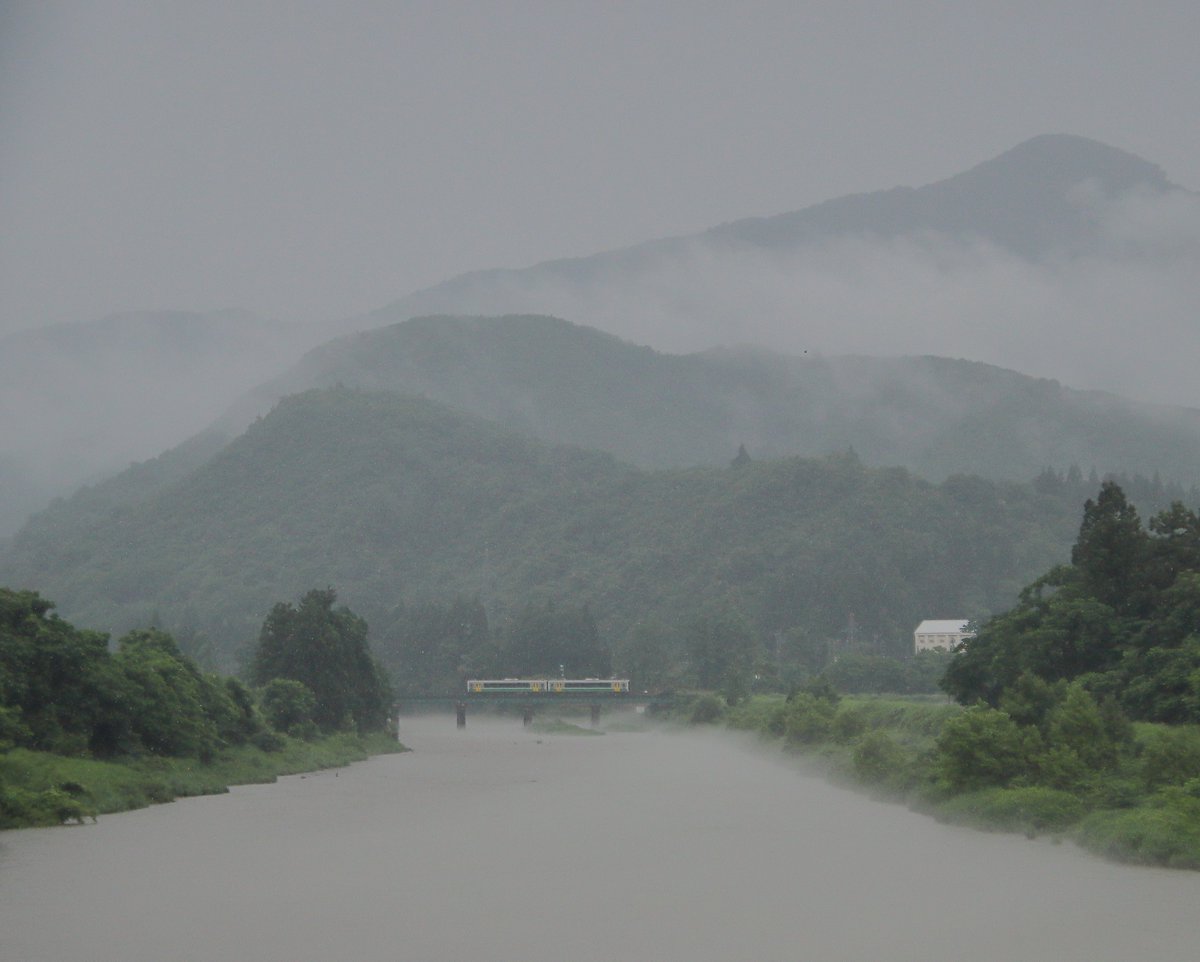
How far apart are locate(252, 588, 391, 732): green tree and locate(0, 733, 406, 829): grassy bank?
54.9ft

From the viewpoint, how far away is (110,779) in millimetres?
55875

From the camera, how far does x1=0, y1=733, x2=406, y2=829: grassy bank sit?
47.5 meters

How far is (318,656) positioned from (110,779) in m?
44.0

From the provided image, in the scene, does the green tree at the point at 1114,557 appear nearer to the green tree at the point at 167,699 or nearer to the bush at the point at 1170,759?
the bush at the point at 1170,759

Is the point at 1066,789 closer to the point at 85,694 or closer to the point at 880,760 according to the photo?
the point at 880,760

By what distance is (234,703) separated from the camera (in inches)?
3017

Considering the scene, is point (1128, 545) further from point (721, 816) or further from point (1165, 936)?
point (1165, 936)

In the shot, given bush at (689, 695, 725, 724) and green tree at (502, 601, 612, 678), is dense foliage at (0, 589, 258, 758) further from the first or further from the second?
green tree at (502, 601, 612, 678)

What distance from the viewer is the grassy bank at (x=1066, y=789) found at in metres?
38.6

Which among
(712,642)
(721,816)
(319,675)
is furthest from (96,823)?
(712,642)

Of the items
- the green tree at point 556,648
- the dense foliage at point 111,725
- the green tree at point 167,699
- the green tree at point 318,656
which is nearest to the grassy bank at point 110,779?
the dense foliage at point 111,725

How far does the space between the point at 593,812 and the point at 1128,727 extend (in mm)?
18520

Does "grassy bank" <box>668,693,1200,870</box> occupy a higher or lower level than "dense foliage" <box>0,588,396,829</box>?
lower

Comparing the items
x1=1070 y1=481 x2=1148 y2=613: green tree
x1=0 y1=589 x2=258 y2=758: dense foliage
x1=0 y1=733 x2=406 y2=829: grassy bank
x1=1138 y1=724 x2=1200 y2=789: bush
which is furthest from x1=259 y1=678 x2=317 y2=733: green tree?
x1=1138 y1=724 x2=1200 y2=789: bush
